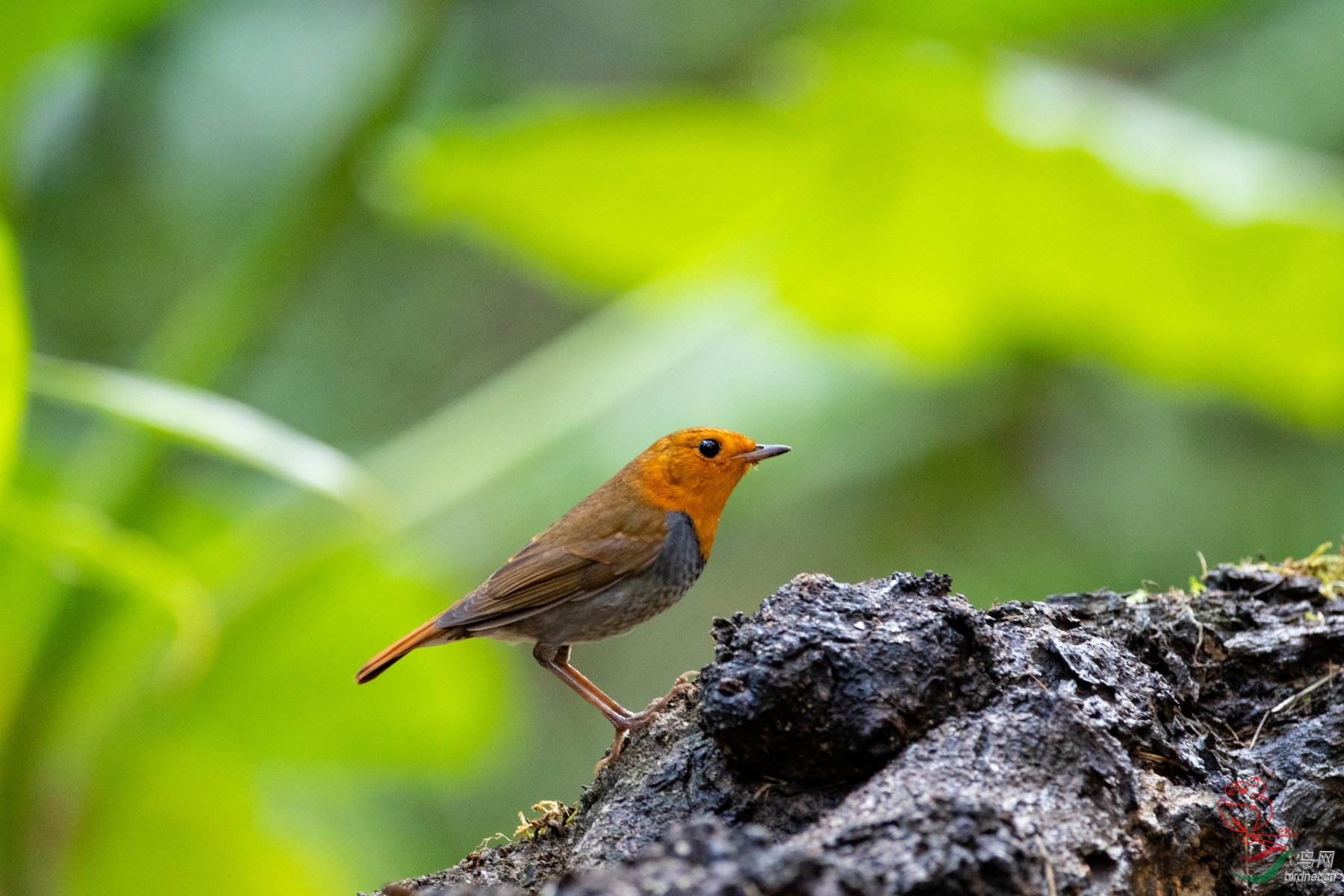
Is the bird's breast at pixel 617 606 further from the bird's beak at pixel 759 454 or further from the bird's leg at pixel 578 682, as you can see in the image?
the bird's beak at pixel 759 454

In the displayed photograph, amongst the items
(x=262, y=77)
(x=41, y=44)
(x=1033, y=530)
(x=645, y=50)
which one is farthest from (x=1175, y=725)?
(x=645, y=50)

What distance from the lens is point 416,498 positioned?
5.70 m

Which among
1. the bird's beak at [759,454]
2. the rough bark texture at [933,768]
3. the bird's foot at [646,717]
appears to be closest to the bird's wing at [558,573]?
the bird's beak at [759,454]

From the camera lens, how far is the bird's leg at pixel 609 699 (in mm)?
2883

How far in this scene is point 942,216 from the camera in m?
5.93

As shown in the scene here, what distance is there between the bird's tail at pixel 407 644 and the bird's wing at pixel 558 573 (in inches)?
1.7

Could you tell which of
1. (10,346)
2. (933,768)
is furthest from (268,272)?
(933,768)

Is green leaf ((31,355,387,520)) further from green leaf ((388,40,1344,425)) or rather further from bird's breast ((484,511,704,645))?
green leaf ((388,40,1344,425))

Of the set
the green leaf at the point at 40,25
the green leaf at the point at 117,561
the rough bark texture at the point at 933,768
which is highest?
the green leaf at the point at 40,25

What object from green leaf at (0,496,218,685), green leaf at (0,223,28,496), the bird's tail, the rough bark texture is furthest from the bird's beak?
green leaf at (0,223,28,496)

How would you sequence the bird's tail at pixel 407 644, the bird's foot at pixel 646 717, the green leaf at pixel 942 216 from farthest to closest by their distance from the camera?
the green leaf at pixel 942 216 < the bird's tail at pixel 407 644 < the bird's foot at pixel 646 717

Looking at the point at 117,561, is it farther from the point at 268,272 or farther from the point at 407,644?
the point at 268,272

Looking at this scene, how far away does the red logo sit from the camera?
2.31 metres

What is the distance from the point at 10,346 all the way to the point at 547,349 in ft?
13.0
